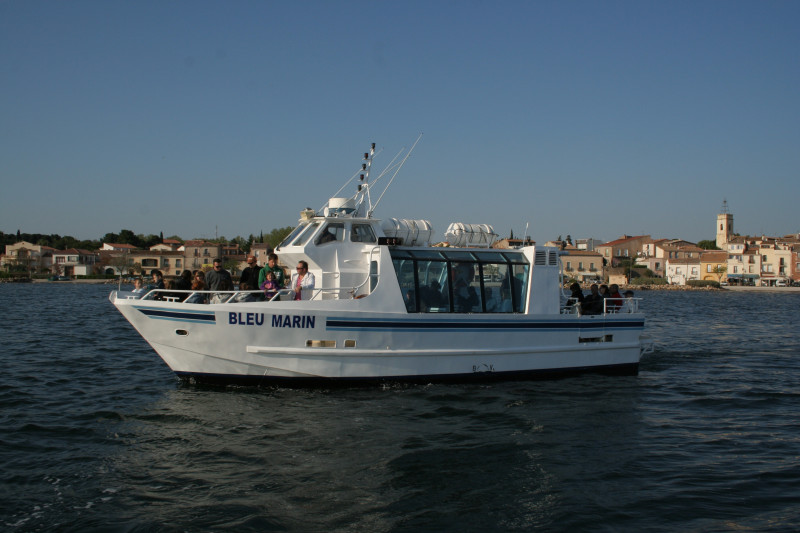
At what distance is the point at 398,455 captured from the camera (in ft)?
30.6

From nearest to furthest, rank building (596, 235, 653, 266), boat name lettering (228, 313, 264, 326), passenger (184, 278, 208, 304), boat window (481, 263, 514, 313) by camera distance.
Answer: boat name lettering (228, 313, 264, 326) < passenger (184, 278, 208, 304) < boat window (481, 263, 514, 313) < building (596, 235, 653, 266)

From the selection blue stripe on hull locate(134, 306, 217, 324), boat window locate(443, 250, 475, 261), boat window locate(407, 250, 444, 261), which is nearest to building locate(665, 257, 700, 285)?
boat window locate(443, 250, 475, 261)

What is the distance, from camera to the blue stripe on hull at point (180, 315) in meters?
12.2

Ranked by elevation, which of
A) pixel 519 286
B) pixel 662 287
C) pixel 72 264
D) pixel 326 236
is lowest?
pixel 662 287

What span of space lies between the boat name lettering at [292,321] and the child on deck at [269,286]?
2.04 ft

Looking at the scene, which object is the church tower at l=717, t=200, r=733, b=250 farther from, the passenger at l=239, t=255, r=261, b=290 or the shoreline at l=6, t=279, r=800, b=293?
the passenger at l=239, t=255, r=261, b=290

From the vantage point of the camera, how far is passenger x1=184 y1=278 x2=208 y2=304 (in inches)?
500

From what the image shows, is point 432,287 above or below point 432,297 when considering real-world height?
above

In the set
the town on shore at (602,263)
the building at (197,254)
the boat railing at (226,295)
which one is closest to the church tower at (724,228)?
the town on shore at (602,263)

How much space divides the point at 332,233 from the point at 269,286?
1.90 meters

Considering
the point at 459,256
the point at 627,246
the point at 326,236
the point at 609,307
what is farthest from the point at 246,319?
the point at 627,246

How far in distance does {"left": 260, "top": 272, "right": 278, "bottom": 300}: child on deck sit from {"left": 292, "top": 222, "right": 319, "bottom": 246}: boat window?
0.92m

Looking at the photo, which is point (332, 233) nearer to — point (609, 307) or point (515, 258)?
point (515, 258)

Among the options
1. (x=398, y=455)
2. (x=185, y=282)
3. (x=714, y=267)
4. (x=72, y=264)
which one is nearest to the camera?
(x=398, y=455)
